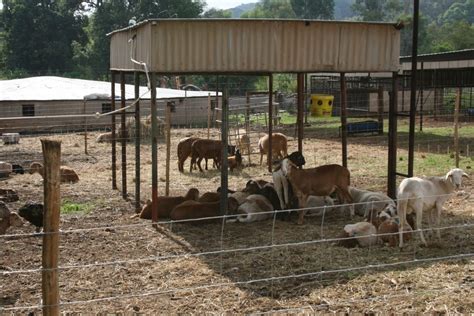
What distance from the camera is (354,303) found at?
7.66 meters

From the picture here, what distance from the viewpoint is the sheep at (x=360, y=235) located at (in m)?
10.1

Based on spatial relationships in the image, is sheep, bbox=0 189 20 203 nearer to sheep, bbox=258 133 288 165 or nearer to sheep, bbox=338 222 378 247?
sheep, bbox=338 222 378 247

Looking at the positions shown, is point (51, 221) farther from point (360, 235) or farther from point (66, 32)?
point (66, 32)

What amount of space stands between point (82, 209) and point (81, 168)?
20.2ft

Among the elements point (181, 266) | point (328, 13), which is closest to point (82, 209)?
point (181, 266)

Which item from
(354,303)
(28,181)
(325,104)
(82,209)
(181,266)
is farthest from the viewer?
Result: (325,104)

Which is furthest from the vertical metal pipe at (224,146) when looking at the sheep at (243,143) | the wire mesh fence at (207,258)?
the sheep at (243,143)

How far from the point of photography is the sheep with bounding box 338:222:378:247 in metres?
10.1

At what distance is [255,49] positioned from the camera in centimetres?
1230

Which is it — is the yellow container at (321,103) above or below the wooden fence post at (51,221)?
above

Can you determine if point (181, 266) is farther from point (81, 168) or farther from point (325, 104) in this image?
point (325, 104)

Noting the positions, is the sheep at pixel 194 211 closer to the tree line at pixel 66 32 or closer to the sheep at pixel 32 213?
the sheep at pixel 32 213

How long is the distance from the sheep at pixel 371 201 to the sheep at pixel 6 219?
19.9 ft

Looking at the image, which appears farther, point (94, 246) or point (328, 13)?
point (328, 13)
